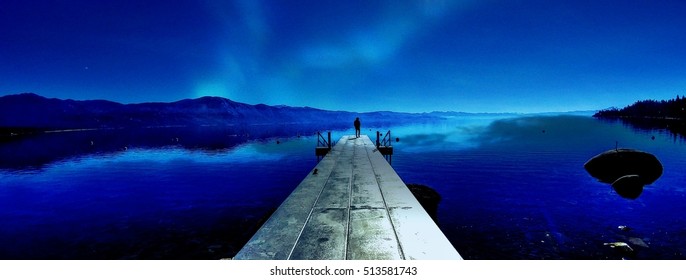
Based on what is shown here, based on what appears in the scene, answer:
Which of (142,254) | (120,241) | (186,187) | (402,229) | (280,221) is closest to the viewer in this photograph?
(402,229)

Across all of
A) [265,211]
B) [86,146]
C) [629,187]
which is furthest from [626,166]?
[86,146]

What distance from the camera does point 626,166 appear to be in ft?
82.5

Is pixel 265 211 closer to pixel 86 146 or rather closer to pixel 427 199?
pixel 427 199

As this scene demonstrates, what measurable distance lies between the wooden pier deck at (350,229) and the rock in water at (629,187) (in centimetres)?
1771

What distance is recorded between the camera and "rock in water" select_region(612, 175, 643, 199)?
19688 mm

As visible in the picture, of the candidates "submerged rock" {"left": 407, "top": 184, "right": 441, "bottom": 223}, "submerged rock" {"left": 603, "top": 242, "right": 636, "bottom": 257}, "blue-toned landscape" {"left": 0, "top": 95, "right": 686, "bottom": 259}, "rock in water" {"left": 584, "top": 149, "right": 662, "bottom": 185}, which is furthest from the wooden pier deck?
"rock in water" {"left": 584, "top": 149, "right": 662, "bottom": 185}

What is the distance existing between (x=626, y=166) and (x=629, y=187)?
21.1ft

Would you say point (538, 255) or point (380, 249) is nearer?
point (380, 249)

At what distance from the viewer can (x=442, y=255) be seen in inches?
211

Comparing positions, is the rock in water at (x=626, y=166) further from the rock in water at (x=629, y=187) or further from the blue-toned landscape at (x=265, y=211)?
the rock in water at (x=629, y=187)
